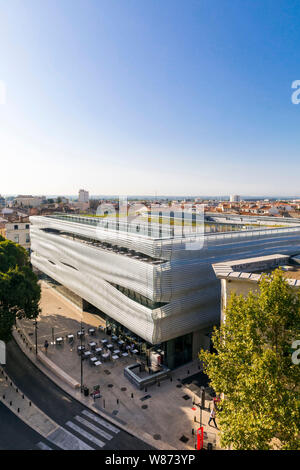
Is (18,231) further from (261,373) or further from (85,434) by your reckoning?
(261,373)

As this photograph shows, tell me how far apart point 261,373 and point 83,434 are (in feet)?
45.5

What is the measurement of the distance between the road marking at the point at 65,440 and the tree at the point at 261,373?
10.0 meters

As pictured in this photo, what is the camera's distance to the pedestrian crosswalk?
1770cm

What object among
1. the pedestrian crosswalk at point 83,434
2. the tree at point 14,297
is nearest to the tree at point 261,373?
the pedestrian crosswalk at point 83,434

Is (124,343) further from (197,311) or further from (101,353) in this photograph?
(197,311)

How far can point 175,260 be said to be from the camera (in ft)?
81.6

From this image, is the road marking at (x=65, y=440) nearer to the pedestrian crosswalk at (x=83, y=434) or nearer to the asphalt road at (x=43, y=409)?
the pedestrian crosswalk at (x=83, y=434)

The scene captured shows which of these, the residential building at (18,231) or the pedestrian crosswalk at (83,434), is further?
the residential building at (18,231)

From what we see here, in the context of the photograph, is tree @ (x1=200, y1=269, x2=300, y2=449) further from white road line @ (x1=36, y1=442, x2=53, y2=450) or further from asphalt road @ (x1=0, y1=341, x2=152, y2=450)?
white road line @ (x1=36, y1=442, x2=53, y2=450)

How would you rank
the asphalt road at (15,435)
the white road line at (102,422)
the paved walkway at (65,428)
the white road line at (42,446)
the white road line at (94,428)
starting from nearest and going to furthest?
the white road line at (42,446), the asphalt road at (15,435), the paved walkway at (65,428), the white road line at (94,428), the white road line at (102,422)

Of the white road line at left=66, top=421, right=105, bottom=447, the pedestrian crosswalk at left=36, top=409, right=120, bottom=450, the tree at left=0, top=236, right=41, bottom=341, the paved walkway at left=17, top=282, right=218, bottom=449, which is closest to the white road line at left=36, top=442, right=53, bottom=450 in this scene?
the pedestrian crosswalk at left=36, top=409, right=120, bottom=450

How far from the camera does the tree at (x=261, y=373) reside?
1144 cm

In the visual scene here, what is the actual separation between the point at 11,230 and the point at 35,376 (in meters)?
50.0

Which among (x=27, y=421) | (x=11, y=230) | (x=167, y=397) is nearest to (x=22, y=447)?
(x=27, y=421)
